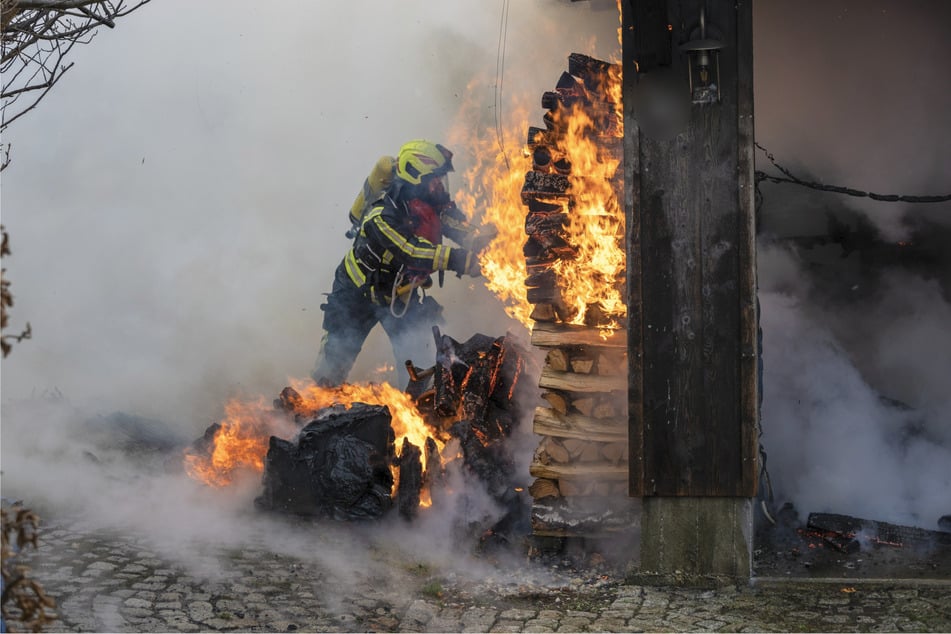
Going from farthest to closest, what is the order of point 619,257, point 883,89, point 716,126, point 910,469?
point 883,89 → point 910,469 → point 619,257 → point 716,126

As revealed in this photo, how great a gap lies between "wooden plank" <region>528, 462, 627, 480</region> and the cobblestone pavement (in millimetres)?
591

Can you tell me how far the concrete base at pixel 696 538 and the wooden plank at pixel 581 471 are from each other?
1.92 ft

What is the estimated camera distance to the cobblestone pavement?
5.99 m

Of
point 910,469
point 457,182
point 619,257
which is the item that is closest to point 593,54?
point 457,182

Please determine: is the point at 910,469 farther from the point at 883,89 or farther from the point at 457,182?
the point at 457,182

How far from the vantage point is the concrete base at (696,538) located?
21.9 ft

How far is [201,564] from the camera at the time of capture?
7035 millimetres

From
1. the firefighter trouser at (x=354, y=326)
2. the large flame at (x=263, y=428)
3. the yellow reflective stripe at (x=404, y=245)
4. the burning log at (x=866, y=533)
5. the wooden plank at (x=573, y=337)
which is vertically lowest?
the burning log at (x=866, y=533)

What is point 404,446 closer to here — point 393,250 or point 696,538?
point 393,250

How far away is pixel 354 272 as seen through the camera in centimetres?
1016

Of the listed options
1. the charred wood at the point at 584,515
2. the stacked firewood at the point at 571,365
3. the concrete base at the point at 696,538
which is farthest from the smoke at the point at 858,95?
the concrete base at the point at 696,538

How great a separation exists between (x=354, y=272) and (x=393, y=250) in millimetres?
513

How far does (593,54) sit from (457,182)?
202cm

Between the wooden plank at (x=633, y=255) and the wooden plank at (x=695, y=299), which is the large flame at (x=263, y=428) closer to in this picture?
the wooden plank at (x=633, y=255)
